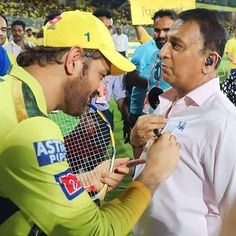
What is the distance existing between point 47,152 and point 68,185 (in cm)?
14

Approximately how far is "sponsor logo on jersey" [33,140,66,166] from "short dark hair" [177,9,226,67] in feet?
3.49

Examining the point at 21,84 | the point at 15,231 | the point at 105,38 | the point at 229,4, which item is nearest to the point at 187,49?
the point at 105,38

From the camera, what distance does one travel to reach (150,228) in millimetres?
2357

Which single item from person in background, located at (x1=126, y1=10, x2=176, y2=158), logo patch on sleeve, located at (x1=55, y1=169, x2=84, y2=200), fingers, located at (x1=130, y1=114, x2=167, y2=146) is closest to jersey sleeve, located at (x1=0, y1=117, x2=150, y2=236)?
logo patch on sleeve, located at (x1=55, y1=169, x2=84, y2=200)

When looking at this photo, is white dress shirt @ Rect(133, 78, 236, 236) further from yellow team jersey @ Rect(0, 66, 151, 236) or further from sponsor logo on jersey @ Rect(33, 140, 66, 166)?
sponsor logo on jersey @ Rect(33, 140, 66, 166)

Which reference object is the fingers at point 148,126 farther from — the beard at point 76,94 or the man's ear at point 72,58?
the man's ear at point 72,58

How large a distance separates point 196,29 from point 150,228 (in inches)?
36.8

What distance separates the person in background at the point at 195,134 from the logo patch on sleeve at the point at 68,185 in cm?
67

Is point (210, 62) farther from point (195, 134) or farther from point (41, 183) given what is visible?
point (41, 183)

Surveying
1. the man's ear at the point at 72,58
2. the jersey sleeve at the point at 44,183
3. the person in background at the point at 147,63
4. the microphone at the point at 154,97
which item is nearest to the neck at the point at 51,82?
the man's ear at the point at 72,58

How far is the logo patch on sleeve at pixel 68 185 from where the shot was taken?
1627 mm

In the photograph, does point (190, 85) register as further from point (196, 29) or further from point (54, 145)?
point (54, 145)

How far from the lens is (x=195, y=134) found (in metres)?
2.22

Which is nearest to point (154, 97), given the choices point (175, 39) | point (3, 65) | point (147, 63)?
point (147, 63)
